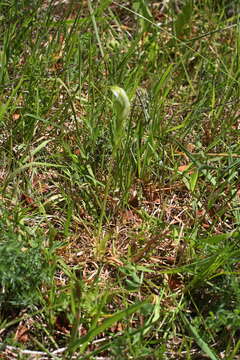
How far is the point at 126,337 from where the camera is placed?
166cm

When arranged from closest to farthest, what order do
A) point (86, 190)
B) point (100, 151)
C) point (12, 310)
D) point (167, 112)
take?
point (12, 310) → point (86, 190) → point (100, 151) → point (167, 112)

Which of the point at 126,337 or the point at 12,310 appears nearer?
the point at 126,337

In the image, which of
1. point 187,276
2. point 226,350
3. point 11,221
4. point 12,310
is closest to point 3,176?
point 11,221

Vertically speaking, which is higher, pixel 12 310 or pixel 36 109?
pixel 36 109

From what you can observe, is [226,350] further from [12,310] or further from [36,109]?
[36,109]

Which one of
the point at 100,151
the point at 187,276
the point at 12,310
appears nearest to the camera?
the point at 12,310

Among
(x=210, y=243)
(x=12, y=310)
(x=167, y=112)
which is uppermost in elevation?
(x=167, y=112)

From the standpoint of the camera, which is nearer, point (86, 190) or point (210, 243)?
point (210, 243)

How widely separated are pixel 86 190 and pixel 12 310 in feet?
1.81

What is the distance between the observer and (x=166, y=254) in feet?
6.75

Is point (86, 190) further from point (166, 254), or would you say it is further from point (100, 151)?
point (166, 254)

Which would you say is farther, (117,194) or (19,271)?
(117,194)

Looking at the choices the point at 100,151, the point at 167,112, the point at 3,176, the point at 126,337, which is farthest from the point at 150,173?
the point at 126,337

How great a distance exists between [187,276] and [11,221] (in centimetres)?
64
